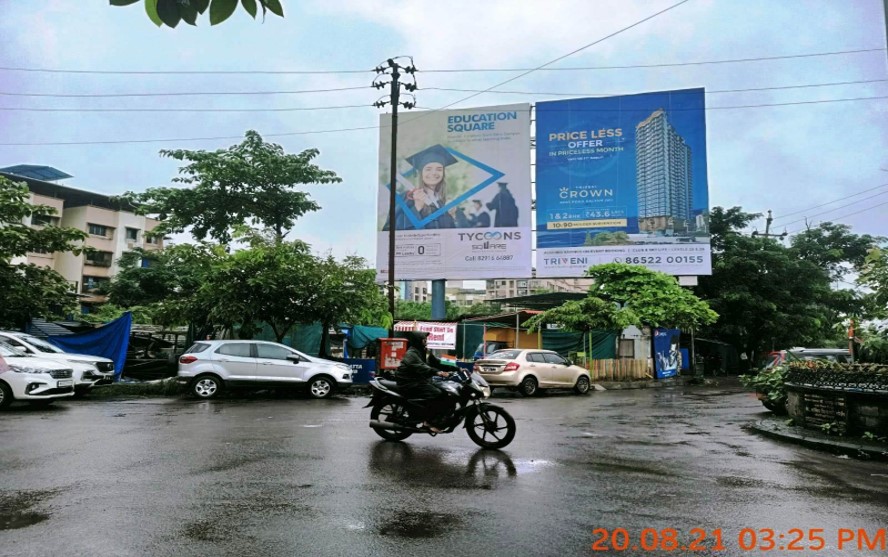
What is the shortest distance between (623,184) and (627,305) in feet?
21.7

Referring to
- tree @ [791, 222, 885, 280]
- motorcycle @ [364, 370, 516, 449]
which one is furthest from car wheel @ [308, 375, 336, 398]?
tree @ [791, 222, 885, 280]

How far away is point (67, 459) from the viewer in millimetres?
6906

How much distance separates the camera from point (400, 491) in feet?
18.1

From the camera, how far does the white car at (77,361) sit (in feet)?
48.1

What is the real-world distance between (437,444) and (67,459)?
4369mm

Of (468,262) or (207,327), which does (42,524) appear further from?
(468,262)

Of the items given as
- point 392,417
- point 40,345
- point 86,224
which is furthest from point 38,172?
point 392,417

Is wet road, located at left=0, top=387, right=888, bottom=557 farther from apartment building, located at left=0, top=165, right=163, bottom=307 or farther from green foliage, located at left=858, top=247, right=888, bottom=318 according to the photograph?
apartment building, located at left=0, top=165, right=163, bottom=307

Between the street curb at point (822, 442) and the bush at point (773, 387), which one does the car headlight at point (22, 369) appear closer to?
the street curb at point (822, 442)

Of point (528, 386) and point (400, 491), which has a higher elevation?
point (528, 386)

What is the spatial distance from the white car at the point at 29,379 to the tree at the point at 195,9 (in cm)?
1248

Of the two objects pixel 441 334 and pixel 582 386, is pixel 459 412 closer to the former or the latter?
pixel 582 386

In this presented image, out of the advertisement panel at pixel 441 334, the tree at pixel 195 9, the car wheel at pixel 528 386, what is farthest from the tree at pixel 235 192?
the tree at pixel 195 9

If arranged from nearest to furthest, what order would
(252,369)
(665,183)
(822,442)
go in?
(822,442)
(252,369)
(665,183)
